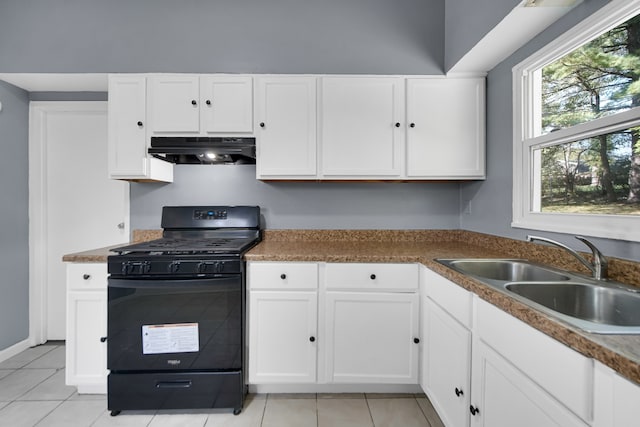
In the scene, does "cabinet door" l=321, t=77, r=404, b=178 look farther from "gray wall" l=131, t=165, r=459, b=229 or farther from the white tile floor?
the white tile floor

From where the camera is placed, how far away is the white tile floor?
1717 millimetres

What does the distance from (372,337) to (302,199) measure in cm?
117

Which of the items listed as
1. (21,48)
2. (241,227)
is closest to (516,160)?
(241,227)

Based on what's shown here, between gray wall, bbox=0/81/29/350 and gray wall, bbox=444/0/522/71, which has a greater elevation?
gray wall, bbox=444/0/522/71

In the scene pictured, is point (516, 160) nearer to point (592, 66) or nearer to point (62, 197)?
point (592, 66)

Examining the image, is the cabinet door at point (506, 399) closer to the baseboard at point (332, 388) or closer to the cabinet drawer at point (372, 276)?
the cabinet drawer at point (372, 276)

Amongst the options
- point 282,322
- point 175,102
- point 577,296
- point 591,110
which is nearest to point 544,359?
point 577,296

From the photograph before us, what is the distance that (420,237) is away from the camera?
97.4 inches

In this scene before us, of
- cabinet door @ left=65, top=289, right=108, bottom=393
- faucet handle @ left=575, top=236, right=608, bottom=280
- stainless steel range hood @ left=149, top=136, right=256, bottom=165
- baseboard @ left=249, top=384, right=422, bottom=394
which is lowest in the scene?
baseboard @ left=249, top=384, right=422, bottom=394

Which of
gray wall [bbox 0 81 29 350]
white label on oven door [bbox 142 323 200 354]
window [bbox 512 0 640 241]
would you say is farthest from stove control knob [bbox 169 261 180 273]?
window [bbox 512 0 640 241]

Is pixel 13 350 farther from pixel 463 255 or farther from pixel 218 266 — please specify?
pixel 463 255

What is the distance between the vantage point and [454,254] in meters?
1.85

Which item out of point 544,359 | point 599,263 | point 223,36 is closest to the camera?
point 544,359

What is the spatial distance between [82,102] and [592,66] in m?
3.54
